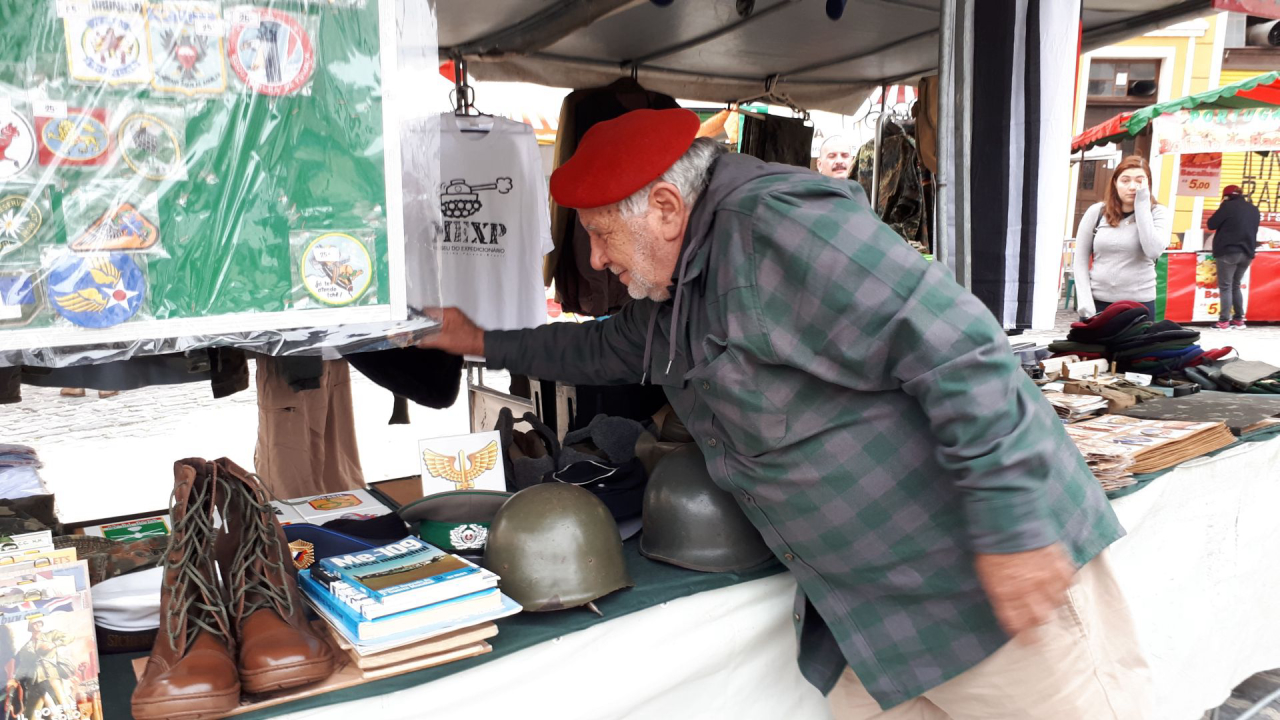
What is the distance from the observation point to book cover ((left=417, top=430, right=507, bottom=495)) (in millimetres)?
2076

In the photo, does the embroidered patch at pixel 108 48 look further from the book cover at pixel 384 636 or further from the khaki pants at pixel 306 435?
the khaki pants at pixel 306 435

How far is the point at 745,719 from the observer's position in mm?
1868

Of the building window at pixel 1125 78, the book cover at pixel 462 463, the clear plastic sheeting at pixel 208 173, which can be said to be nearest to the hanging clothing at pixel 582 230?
the book cover at pixel 462 463

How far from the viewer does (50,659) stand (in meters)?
1.22

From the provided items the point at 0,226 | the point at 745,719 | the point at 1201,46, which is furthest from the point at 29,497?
the point at 1201,46

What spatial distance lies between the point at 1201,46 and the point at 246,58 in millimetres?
20798

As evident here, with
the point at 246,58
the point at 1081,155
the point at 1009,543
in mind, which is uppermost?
the point at 1081,155

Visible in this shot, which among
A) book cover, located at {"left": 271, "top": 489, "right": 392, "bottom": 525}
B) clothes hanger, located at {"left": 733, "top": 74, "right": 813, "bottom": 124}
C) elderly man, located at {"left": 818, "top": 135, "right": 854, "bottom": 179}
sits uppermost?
clothes hanger, located at {"left": 733, "top": 74, "right": 813, "bottom": 124}

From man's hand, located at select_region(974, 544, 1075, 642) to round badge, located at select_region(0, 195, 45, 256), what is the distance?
1662 mm

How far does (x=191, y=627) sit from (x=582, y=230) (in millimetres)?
3436

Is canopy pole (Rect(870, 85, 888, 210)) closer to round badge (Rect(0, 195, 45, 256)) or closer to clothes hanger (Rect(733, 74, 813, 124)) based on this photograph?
clothes hanger (Rect(733, 74, 813, 124))

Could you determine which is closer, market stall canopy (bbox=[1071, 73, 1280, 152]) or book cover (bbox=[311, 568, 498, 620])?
book cover (bbox=[311, 568, 498, 620])

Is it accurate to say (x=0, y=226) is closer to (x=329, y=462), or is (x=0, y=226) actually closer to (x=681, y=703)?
(x=681, y=703)

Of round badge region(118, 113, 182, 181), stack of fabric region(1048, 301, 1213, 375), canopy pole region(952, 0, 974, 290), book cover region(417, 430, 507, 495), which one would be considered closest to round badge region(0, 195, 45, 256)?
round badge region(118, 113, 182, 181)
